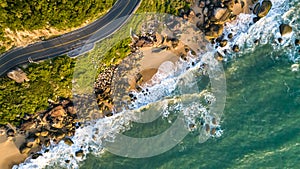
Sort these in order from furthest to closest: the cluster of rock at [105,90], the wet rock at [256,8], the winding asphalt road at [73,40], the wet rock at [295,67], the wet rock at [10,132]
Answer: the wet rock at [295,67] → the wet rock at [256,8] → the cluster of rock at [105,90] → the wet rock at [10,132] → the winding asphalt road at [73,40]

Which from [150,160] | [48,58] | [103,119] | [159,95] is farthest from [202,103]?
[48,58]

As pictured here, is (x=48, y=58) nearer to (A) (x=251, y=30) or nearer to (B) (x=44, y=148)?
(B) (x=44, y=148)

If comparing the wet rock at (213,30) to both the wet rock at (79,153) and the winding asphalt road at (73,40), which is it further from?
the wet rock at (79,153)

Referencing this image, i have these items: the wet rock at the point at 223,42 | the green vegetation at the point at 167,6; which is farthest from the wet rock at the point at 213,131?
the green vegetation at the point at 167,6

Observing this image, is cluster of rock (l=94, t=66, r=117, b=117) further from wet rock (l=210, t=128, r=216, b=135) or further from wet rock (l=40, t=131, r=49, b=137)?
wet rock (l=210, t=128, r=216, b=135)

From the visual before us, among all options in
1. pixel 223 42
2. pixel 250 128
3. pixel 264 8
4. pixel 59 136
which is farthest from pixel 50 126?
pixel 264 8

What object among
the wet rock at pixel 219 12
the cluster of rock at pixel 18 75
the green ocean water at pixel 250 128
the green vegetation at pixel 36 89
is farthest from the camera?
the green ocean water at pixel 250 128

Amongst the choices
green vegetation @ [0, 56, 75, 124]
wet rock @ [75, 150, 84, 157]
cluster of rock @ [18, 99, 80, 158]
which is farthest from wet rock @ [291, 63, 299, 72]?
wet rock @ [75, 150, 84, 157]
